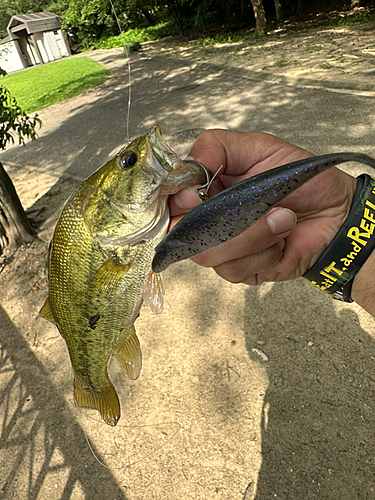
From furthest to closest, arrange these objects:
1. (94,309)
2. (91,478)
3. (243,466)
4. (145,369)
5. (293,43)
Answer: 1. (293,43)
2. (145,369)
3. (91,478)
4. (243,466)
5. (94,309)

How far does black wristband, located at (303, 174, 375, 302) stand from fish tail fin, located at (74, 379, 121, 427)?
158 centimetres

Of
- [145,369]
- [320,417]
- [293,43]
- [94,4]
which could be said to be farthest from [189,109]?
[94,4]

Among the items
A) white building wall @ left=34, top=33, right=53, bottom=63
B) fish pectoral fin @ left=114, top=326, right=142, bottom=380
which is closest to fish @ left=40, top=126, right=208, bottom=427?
fish pectoral fin @ left=114, top=326, right=142, bottom=380

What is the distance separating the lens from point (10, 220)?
549 centimetres

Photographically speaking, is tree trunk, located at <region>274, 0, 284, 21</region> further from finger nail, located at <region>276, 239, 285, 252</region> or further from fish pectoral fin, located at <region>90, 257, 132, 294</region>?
fish pectoral fin, located at <region>90, 257, 132, 294</region>

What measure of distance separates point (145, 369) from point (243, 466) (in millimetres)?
1381

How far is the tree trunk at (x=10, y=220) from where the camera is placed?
17.8 feet

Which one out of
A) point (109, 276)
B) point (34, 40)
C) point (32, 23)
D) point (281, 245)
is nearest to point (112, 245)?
point (109, 276)

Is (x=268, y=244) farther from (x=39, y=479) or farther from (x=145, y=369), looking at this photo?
(x=39, y=479)

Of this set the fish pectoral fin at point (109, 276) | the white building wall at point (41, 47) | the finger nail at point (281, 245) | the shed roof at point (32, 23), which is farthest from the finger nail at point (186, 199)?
the white building wall at point (41, 47)

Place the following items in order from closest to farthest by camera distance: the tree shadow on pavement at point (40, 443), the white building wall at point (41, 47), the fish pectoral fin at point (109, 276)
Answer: the fish pectoral fin at point (109, 276) → the tree shadow on pavement at point (40, 443) → the white building wall at point (41, 47)

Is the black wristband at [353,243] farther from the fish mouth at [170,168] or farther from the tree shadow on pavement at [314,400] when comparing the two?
the tree shadow on pavement at [314,400]

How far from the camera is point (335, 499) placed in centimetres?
242

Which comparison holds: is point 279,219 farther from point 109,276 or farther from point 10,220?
point 10,220
